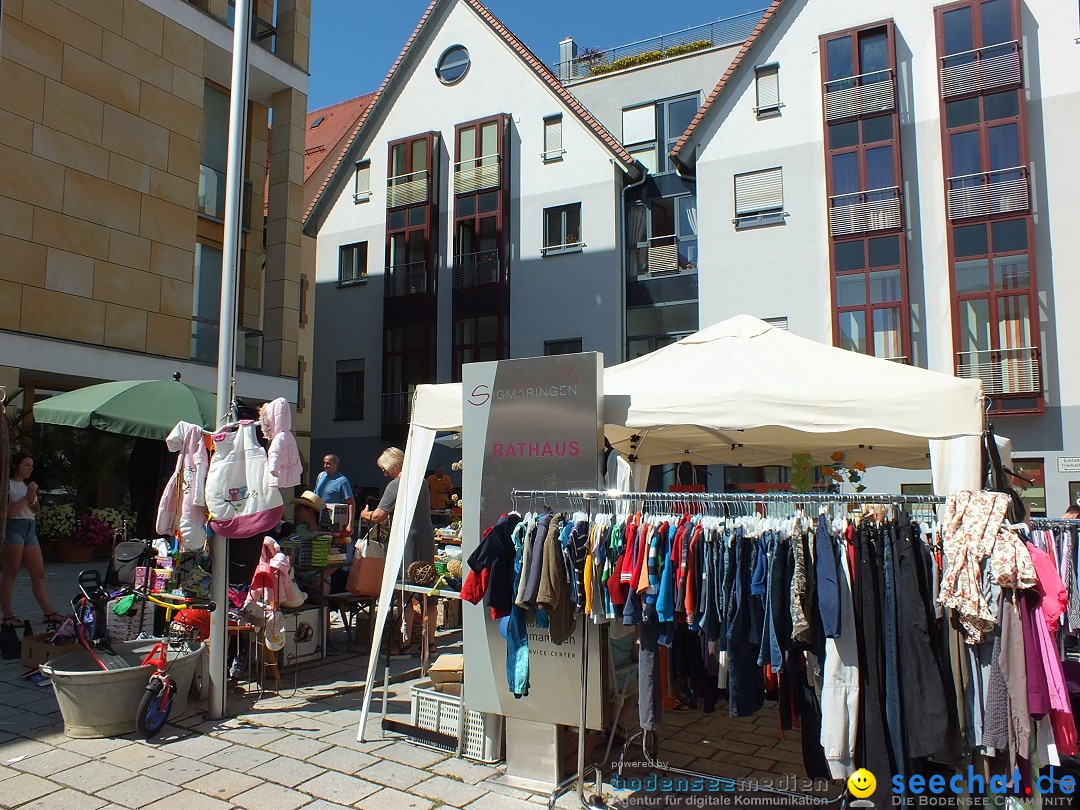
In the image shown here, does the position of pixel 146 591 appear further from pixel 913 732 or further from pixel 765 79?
pixel 765 79

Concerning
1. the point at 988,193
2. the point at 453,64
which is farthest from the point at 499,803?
the point at 453,64

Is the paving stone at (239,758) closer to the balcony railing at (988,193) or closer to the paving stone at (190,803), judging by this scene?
the paving stone at (190,803)

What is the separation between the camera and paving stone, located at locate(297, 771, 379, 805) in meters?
4.82

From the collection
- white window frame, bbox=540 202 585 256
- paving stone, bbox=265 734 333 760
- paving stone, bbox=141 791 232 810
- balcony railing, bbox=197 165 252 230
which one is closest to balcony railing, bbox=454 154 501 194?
white window frame, bbox=540 202 585 256

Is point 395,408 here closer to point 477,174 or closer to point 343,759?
point 477,174

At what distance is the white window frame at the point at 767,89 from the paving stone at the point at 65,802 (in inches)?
821

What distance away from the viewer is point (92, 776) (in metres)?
5.08

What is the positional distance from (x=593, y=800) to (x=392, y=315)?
22520mm

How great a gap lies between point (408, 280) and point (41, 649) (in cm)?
1960

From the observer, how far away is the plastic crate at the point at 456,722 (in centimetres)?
549

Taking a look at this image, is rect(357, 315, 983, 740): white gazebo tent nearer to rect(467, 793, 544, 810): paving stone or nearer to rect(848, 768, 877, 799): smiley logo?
rect(467, 793, 544, 810): paving stone

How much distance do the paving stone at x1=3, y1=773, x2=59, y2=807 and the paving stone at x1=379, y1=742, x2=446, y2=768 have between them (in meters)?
1.96

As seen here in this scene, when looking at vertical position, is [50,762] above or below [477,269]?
below

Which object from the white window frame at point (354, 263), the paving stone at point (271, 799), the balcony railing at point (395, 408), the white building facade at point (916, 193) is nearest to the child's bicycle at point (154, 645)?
the paving stone at point (271, 799)
